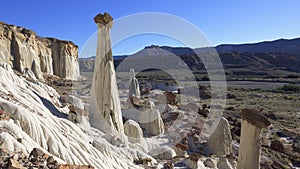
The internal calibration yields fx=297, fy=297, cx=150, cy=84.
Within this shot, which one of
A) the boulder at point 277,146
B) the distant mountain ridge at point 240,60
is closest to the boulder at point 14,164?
the boulder at point 277,146

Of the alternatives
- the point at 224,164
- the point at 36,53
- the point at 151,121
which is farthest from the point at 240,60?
the point at 224,164

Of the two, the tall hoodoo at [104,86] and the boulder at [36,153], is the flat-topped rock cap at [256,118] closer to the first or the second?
the boulder at [36,153]

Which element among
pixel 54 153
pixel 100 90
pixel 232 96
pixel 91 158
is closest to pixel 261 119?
pixel 91 158

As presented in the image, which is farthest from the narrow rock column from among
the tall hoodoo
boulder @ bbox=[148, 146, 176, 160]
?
the tall hoodoo

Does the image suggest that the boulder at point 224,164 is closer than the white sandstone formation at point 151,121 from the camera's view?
Yes

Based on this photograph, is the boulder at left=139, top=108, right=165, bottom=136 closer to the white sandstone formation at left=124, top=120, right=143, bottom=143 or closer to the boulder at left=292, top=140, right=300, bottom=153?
the white sandstone formation at left=124, top=120, right=143, bottom=143

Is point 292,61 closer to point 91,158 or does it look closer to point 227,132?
point 227,132
